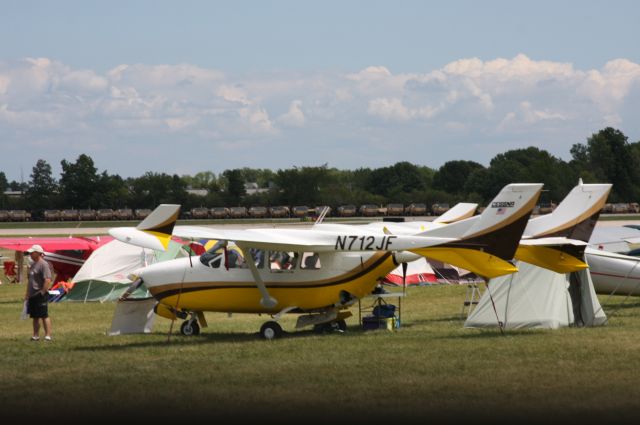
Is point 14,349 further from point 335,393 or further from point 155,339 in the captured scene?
point 335,393

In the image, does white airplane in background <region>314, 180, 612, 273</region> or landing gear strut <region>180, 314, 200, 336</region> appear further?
landing gear strut <region>180, 314, 200, 336</region>

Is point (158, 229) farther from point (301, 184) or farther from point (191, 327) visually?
point (301, 184)

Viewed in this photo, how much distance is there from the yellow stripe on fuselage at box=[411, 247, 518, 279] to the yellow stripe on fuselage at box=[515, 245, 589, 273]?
4.29ft

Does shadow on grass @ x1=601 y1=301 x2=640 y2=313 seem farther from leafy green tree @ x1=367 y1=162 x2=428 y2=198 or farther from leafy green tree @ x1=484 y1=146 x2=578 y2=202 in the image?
leafy green tree @ x1=367 y1=162 x2=428 y2=198

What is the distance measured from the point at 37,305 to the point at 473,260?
7226 millimetres

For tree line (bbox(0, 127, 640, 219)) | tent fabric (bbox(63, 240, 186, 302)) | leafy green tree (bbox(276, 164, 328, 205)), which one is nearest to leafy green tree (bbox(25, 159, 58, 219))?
tree line (bbox(0, 127, 640, 219))

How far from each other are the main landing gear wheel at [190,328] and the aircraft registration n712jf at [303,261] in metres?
0.02

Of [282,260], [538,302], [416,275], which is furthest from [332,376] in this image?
[416,275]

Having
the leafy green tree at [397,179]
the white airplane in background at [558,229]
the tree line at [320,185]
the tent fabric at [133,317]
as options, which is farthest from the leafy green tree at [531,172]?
the tent fabric at [133,317]

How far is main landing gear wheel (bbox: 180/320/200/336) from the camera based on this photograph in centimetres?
1873

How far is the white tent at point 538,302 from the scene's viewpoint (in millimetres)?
18406

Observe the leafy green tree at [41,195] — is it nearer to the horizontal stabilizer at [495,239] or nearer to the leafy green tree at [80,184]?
the leafy green tree at [80,184]

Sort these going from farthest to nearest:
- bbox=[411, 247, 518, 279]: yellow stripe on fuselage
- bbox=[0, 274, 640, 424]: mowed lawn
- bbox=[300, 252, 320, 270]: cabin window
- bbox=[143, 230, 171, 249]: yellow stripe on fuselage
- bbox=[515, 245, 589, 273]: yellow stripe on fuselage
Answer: bbox=[515, 245, 589, 273]: yellow stripe on fuselage → bbox=[300, 252, 320, 270]: cabin window → bbox=[411, 247, 518, 279]: yellow stripe on fuselage → bbox=[143, 230, 171, 249]: yellow stripe on fuselage → bbox=[0, 274, 640, 424]: mowed lawn

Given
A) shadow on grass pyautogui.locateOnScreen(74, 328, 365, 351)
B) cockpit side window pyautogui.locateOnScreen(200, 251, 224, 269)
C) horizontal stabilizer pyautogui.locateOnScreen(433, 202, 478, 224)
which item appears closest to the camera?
shadow on grass pyautogui.locateOnScreen(74, 328, 365, 351)
